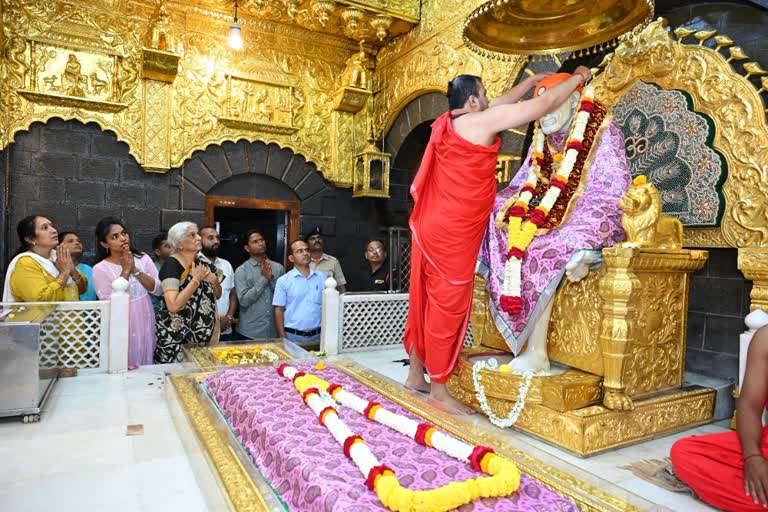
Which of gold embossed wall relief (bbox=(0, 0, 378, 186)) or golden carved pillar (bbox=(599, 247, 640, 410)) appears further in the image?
gold embossed wall relief (bbox=(0, 0, 378, 186))

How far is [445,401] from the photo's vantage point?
3158 mm

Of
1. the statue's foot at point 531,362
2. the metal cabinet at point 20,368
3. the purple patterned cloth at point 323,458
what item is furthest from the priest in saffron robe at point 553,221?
the metal cabinet at point 20,368

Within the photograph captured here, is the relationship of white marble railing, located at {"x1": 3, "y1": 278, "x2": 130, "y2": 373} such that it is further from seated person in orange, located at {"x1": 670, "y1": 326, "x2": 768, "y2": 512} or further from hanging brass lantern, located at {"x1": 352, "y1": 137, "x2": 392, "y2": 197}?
seated person in orange, located at {"x1": 670, "y1": 326, "x2": 768, "y2": 512}

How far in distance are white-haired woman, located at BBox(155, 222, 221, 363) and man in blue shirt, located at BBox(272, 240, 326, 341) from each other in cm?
85

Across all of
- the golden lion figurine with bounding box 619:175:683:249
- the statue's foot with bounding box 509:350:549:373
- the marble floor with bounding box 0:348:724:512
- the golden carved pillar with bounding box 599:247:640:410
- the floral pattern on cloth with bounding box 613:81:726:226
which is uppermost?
the floral pattern on cloth with bounding box 613:81:726:226

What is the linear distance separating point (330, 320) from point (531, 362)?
2.26 metres

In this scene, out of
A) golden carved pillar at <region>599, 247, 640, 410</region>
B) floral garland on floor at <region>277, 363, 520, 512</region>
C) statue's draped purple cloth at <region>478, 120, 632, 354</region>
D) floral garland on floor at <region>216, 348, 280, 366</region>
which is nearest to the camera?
floral garland on floor at <region>277, 363, 520, 512</region>

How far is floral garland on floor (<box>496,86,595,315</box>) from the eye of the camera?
305 cm

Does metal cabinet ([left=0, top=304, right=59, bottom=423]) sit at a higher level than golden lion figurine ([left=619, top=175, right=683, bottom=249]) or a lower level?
lower

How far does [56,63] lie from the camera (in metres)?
5.86

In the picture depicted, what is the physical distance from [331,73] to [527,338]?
5.63 meters

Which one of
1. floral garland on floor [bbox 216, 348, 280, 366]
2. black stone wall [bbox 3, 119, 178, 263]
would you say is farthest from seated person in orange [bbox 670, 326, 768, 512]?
black stone wall [bbox 3, 119, 178, 263]

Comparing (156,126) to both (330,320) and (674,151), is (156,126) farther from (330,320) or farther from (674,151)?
(674,151)

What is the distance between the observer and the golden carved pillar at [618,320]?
270cm
